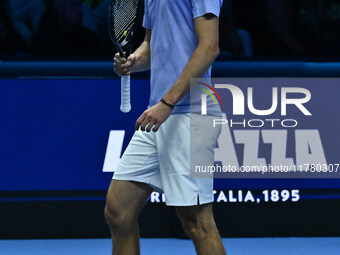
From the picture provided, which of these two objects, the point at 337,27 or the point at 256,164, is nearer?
the point at 256,164

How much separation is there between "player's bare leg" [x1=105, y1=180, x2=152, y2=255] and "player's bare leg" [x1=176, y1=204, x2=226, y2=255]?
0.68ft

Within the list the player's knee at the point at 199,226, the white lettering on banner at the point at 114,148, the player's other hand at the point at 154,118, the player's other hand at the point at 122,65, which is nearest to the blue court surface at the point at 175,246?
the white lettering on banner at the point at 114,148

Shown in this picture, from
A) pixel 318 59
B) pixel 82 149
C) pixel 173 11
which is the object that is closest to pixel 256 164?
pixel 318 59

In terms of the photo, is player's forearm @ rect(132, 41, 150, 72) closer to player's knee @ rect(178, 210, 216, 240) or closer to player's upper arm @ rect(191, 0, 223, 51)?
player's upper arm @ rect(191, 0, 223, 51)

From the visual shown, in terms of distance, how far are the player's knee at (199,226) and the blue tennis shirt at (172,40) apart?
45 cm

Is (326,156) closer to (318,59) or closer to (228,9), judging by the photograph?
(318,59)

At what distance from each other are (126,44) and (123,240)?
0.86 meters

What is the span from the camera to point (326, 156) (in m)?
5.31

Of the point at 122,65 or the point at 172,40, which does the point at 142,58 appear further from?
the point at 172,40

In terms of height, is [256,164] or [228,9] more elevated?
[228,9]

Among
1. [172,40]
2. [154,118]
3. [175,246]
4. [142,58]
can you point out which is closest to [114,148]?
[175,246]

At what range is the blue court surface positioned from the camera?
5051 mm

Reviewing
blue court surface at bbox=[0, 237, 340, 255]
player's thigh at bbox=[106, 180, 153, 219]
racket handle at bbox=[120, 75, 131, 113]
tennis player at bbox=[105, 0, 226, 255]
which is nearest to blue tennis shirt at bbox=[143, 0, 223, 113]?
tennis player at bbox=[105, 0, 226, 255]

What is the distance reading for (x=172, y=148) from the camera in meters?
3.48
